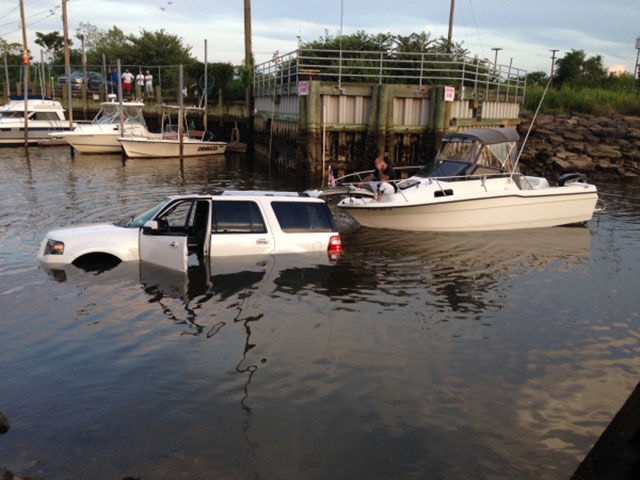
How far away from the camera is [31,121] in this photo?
124 feet

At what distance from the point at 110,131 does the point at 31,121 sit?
7.69 meters

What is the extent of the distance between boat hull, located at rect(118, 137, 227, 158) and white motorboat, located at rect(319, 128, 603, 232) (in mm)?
20120

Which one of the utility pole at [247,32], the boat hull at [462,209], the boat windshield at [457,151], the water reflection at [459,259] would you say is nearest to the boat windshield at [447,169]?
the boat windshield at [457,151]

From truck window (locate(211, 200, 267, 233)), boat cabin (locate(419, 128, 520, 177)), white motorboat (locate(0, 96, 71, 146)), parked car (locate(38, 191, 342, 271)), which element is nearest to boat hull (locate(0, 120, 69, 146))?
white motorboat (locate(0, 96, 71, 146))

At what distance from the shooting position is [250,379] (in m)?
6.48

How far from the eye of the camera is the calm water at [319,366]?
5.13m

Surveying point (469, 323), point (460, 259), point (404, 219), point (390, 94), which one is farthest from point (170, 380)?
point (390, 94)

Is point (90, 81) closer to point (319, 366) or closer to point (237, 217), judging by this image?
point (237, 217)

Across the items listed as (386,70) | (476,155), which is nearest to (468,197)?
(476,155)

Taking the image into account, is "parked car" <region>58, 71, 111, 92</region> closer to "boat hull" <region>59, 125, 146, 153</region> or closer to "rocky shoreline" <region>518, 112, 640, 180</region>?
"boat hull" <region>59, 125, 146, 153</region>

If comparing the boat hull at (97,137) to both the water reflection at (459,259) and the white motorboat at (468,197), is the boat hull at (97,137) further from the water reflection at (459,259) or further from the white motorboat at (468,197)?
the water reflection at (459,259)

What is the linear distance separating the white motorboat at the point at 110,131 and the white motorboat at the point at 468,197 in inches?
885

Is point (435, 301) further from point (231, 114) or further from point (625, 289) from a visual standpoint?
point (231, 114)

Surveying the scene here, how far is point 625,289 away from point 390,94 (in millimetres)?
14453
